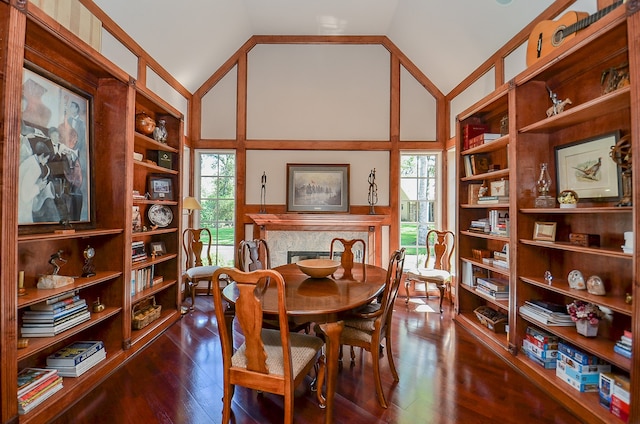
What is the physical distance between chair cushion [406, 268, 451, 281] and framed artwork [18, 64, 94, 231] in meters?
3.45

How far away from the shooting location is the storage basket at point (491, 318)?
9.37 ft

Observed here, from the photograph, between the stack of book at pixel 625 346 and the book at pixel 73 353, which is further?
the book at pixel 73 353

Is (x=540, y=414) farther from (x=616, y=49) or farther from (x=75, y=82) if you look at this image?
(x=75, y=82)

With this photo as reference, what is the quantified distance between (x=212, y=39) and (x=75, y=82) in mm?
2086

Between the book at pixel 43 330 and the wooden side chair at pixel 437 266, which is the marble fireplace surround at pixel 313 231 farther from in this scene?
the book at pixel 43 330

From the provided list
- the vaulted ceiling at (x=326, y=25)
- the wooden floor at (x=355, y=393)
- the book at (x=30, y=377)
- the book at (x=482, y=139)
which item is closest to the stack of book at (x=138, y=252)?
the wooden floor at (x=355, y=393)

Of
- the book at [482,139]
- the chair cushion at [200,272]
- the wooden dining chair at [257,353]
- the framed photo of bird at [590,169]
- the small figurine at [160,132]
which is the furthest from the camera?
the chair cushion at [200,272]

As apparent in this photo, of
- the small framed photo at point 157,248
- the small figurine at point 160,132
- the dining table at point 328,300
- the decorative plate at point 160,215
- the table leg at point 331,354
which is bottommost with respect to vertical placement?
the table leg at point 331,354

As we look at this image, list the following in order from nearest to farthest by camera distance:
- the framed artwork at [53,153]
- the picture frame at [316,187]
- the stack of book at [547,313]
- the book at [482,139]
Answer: the framed artwork at [53,153] → the stack of book at [547,313] → the book at [482,139] → the picture frame at [316,187]

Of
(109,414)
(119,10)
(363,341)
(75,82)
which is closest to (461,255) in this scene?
(363,341)

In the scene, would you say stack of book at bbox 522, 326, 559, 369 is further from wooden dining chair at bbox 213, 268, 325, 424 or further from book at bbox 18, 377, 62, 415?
book at bbox 18, 377, 62, 415

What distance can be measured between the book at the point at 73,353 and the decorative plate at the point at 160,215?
1316 millimetres

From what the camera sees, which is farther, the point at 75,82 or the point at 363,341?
the point at 75,82

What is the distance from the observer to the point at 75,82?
7.40ft
